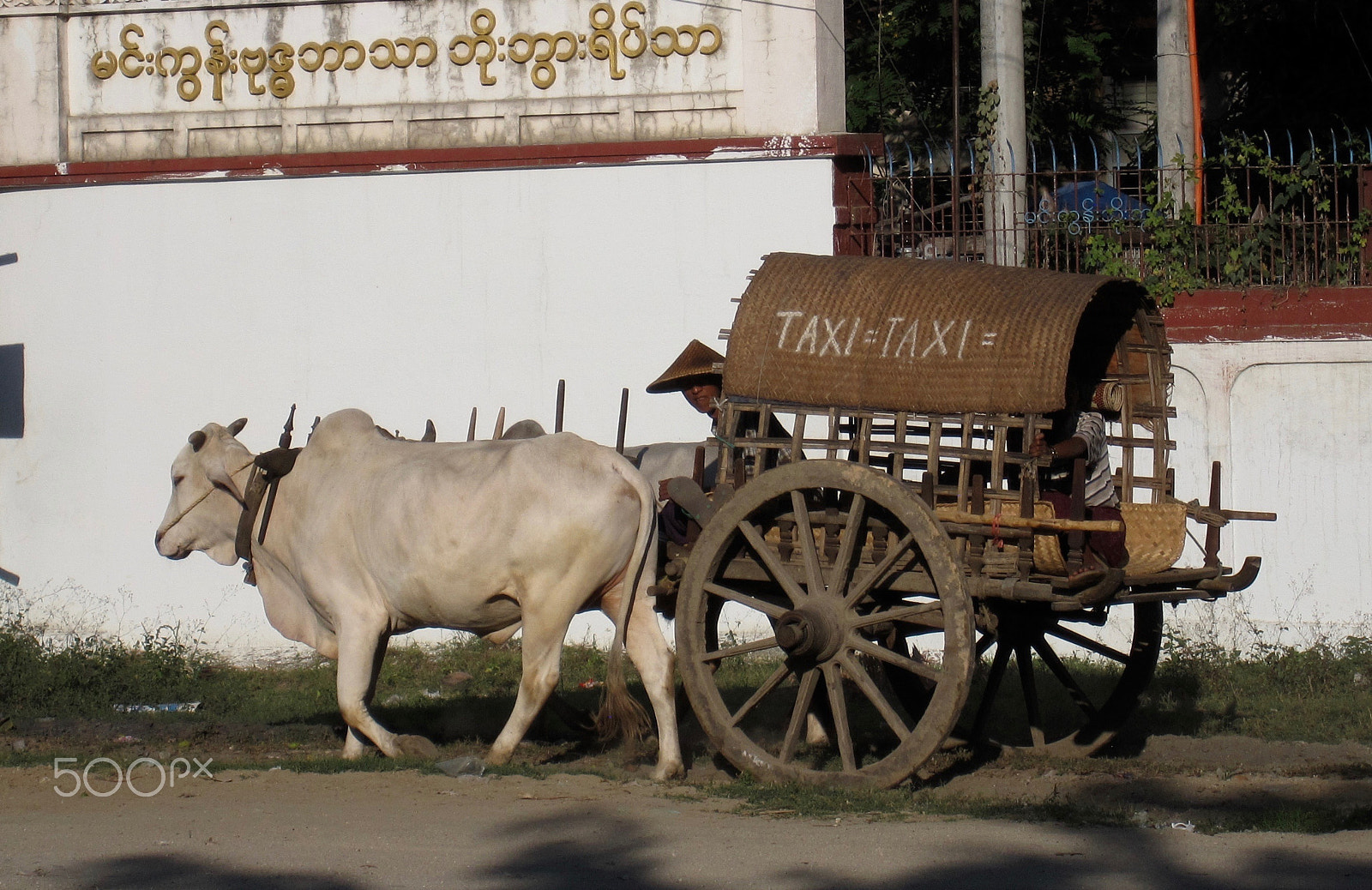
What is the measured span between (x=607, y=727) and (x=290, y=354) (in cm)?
438

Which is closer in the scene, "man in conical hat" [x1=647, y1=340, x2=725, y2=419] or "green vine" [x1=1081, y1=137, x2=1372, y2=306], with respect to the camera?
"man in conical hat" [x1=647, y1=340, x2=725, y2=419]

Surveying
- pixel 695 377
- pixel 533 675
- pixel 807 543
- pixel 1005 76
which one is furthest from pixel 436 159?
pixel 807 543

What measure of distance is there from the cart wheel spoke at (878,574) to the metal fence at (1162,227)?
3.89 m

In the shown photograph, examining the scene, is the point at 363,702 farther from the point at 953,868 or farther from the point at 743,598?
the point at 953,868

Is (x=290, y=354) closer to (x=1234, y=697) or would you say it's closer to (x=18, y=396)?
(x=18, y=396)

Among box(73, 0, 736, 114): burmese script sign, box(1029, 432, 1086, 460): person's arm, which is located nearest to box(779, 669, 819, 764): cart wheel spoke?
box(1029, 432, 1086, 460): person's arm

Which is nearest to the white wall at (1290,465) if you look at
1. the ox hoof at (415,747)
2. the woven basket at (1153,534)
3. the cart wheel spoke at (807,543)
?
the woven basket at (1153,534)

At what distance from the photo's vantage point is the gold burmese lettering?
374 inches

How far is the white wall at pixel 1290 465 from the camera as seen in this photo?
8984 mm

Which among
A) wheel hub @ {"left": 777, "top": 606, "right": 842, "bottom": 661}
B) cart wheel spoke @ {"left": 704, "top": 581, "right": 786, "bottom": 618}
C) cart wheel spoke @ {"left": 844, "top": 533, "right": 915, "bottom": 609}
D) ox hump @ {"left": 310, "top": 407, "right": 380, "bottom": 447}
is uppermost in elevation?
ox hump @ {"left": 310, "top": 407, "right": 380, "bottom": 447}

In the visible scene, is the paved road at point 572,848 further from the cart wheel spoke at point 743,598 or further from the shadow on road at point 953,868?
the cart wheel spoke at point 743,598

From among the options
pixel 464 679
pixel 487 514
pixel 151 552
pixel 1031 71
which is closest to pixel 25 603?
pixel 151 552

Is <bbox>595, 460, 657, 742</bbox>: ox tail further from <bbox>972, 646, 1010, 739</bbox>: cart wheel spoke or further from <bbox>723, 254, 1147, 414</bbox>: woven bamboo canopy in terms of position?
<bbox>972, 646, 1010, 739</bbox>: cart wheel spoke

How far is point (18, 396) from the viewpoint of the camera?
10086 millimetres
